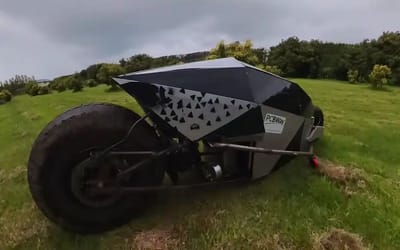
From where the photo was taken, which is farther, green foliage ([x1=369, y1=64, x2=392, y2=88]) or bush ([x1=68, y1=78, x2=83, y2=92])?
bush ([x1=68, y1=78, x2=83, y2=92])

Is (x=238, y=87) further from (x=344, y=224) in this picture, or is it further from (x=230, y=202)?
(x=344, y=224)

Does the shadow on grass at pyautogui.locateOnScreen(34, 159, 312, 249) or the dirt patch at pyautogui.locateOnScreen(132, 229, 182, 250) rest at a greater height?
the shadow on grass at pyautogui.locateOnScreen(34, 159, 312, 249)

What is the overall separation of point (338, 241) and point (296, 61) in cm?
2785

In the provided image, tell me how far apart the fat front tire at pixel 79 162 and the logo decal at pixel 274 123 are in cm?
104

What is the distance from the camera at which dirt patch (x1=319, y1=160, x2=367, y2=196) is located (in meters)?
4.41

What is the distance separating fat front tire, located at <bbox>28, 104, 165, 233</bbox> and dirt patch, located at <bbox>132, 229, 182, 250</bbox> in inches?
9.1

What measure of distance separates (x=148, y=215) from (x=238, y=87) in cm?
138

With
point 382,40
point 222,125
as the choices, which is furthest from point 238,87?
point 382,40

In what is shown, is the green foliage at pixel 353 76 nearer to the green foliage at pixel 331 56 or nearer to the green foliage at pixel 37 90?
the green foliage at pixel 331 56

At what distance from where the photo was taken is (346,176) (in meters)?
4.63

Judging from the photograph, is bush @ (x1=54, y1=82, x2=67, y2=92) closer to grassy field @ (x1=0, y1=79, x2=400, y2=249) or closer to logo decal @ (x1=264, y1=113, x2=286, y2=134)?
grassy field @ (x1=0, y1=79, x2=400, y2=249)

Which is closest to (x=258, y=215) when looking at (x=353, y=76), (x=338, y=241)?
(x=338, y=241)

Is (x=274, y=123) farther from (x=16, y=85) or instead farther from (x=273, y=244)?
(x=16, y=85)

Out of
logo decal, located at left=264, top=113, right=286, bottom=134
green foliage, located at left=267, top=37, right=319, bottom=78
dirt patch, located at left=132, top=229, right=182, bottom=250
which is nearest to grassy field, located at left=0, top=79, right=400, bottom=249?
dirt patch, located at left=132, top=229, right=182, bottom=250
